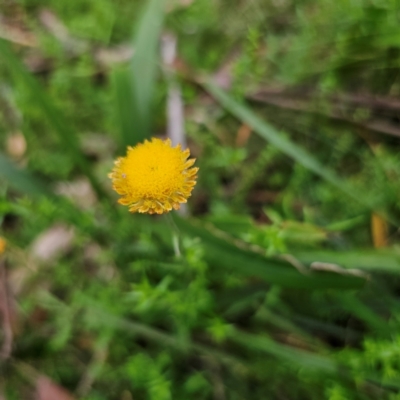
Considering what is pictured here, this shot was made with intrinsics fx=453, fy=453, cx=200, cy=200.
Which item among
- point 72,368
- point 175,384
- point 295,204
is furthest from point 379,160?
point 72,368

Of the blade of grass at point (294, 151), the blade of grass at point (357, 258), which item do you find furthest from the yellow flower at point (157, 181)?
the blade of grass at point (294, 151)

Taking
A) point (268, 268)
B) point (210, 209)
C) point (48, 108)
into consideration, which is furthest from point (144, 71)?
point (268, 268)

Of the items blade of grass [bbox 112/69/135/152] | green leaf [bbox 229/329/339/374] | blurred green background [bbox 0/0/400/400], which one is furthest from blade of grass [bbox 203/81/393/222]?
green leaf [bbox 229/329/339/374]

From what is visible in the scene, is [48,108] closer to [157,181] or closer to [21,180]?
[21,180]

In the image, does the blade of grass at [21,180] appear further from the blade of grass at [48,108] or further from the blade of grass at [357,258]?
the blade of grass at [357,258]

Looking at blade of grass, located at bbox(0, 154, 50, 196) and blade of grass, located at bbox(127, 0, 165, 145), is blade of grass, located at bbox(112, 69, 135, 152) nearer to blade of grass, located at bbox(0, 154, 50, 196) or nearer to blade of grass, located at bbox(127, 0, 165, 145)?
blade of grass, located at bbox(127, 0, 165, 145)

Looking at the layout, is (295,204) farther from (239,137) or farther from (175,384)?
(175,384)
